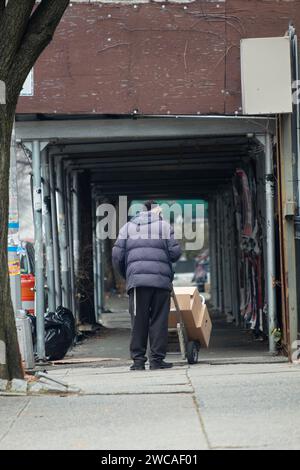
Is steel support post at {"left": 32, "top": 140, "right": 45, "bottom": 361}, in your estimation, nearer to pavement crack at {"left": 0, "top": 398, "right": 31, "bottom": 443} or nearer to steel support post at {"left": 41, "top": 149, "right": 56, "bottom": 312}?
steel support post at {"left": 41, "top": 149, "right": 56, "bottom": 312}

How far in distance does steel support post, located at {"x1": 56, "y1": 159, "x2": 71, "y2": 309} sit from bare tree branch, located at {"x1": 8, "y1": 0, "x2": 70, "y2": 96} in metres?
7.72

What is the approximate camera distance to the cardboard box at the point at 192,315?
12195 mm

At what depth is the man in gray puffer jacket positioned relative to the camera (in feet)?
37.7

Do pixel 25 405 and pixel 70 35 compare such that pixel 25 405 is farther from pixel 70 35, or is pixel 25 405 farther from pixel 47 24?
pixel 70 35

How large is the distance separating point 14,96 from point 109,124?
433 centimetres

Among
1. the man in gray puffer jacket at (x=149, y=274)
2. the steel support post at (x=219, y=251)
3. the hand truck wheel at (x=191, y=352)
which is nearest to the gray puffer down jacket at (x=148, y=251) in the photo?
the man in gray puffer jacket at (x=149, y=274)

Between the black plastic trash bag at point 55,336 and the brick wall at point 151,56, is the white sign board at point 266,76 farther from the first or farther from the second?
the black plastic trash bag at point 55,336

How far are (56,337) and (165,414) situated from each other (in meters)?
6.65

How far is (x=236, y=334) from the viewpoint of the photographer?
18969 mm

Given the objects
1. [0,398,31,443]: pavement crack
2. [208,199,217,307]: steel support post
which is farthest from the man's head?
[208,199,217,307]: steel support post

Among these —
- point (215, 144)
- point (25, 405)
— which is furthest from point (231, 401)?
point (215, 144)

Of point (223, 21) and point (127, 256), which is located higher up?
point (223, 21)

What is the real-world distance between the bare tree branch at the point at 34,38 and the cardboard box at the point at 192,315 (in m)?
3.93

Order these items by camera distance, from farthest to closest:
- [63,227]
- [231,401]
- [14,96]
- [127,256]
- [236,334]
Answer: [236,334], [63,227], [127,256], [14,96], [231,401]
